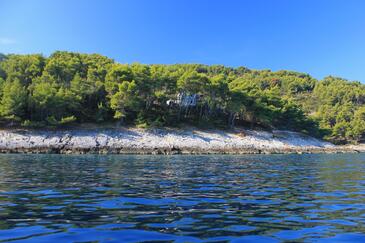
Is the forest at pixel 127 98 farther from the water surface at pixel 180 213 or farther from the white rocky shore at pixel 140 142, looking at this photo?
the water surface at pixel 180 213

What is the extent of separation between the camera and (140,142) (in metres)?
58.2

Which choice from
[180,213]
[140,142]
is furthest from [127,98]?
[180,213]

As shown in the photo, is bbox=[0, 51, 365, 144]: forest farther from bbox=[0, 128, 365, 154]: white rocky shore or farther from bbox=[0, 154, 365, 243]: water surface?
bbox=[0, 154, 365, 243]: water surface

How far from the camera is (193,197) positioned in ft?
40.5

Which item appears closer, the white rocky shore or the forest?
the white rocky shore

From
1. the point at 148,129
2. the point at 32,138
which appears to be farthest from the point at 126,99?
the point at 32,138

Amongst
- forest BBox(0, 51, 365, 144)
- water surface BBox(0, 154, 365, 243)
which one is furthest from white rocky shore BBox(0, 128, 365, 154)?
water surface BBox(0, 154, 365, 243)

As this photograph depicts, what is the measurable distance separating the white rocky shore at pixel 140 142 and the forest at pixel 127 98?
3.00 meters

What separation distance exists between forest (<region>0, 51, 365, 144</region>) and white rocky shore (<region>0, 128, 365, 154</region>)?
2996mm

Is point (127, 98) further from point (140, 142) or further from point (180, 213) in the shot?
point (180, 213)

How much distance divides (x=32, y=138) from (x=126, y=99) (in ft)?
61.2

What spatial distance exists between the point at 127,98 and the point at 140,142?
12.3 metres

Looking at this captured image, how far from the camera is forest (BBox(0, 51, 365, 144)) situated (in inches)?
2478

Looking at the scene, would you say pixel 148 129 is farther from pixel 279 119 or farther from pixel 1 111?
pixel 279 119
